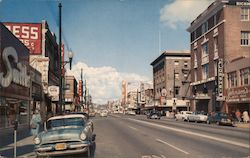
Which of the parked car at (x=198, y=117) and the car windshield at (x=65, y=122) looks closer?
the car windshield at (x=65, y=122)

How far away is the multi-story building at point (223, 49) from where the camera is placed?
2037 inches

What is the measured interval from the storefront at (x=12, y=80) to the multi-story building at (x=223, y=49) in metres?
28.8

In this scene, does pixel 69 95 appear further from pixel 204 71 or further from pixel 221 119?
pixel 221 119

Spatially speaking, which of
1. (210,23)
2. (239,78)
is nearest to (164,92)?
(210,23)

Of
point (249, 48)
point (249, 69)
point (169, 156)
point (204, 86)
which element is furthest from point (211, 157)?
point (204, 86)

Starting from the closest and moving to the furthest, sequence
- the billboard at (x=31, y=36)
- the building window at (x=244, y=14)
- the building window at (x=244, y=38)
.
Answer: the billboard at (x=31, y=36)
the building window at (x=244, y=38)
the building window at (x=244, y=14)

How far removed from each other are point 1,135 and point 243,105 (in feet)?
119

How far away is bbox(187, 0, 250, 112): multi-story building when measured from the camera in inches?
2037

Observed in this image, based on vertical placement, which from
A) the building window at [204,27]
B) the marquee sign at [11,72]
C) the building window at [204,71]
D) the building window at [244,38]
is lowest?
the marquee sign at [11,72]

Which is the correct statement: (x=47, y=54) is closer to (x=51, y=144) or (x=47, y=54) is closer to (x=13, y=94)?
(x=13, y=94)

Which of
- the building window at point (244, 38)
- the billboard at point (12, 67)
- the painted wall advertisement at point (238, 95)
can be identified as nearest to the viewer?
the billboard at point (12, 67)

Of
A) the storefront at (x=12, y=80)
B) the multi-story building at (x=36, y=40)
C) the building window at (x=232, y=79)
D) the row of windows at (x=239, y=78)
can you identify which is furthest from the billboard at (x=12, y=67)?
the building window at (x=232, y=79)

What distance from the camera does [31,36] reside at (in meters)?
43.1

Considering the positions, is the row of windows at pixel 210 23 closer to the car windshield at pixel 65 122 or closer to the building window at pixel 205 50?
the building window at pixel 205 50
